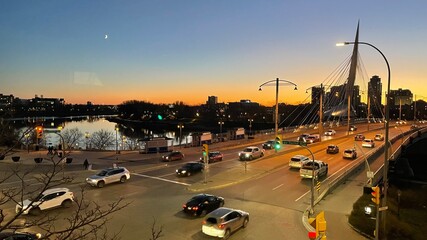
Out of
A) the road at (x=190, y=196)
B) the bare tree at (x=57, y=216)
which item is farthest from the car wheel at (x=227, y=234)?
the bare tree at (x=57, y=216)

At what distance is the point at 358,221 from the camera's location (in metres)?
20.0

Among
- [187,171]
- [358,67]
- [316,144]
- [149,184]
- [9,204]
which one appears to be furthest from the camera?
[358,67]

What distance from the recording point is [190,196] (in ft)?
81.4

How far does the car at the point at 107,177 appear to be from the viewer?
26953 mm

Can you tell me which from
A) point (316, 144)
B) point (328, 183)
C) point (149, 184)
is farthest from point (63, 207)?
point (316, 144)

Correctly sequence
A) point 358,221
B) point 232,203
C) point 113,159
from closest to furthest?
point 358,221, point 232,203, point 113,159

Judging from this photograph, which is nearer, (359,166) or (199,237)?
(199,237)

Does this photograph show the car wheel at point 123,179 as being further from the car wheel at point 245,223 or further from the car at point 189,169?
the car wheel at point 245,223

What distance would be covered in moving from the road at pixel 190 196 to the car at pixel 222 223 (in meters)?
0.42

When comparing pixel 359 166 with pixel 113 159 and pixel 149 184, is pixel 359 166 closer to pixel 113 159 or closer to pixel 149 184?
pixel 149 184

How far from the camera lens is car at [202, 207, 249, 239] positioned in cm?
1684

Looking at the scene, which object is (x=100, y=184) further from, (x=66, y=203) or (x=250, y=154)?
(x=250, y=154)

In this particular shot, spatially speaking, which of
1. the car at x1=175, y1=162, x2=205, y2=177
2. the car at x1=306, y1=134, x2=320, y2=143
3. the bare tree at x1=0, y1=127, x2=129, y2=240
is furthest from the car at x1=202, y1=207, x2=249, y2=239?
the car at x1=306, y1=134, x2=320, y2=143

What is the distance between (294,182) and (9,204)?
69.8 ft
